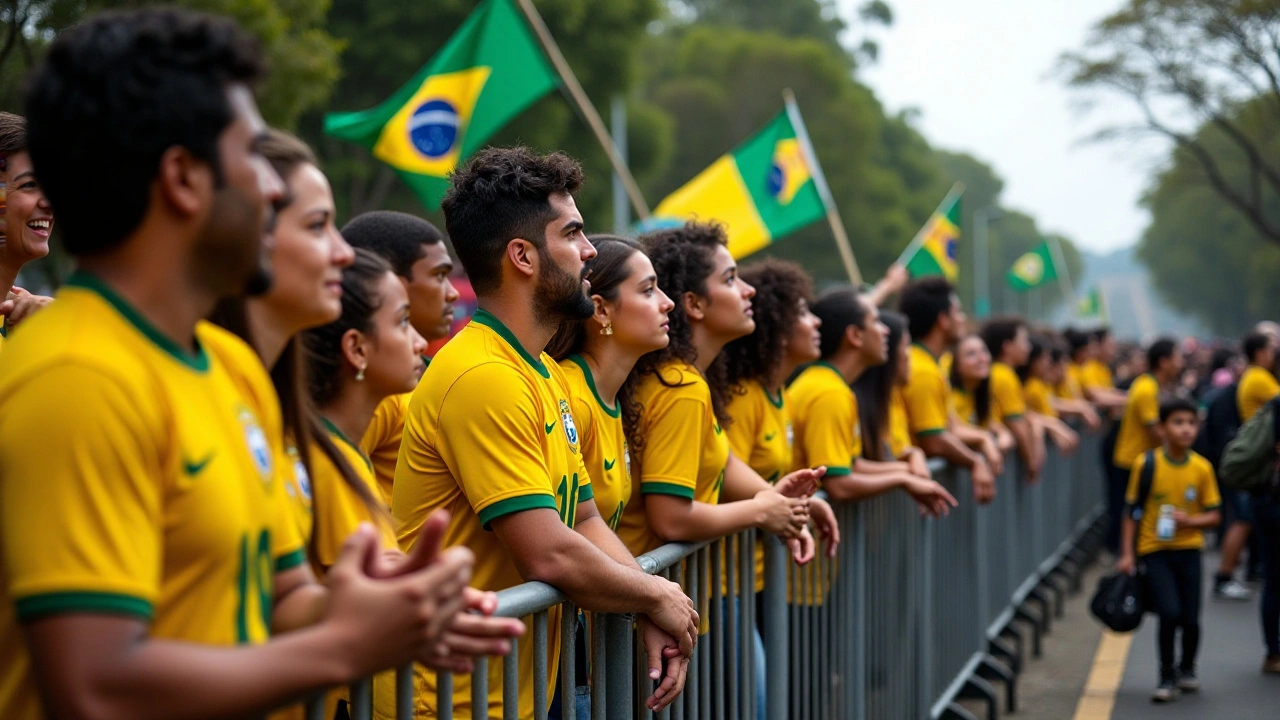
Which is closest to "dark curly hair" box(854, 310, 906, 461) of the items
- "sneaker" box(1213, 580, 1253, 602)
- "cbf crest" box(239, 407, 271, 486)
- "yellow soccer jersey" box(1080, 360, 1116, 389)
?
"cbf crest" box(239, 407, 271, 486)

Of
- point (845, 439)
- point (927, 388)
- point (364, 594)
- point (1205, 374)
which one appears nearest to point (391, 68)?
point (1205, 374)

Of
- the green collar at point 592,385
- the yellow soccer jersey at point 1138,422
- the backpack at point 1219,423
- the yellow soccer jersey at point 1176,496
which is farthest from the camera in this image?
the backpack at point 1219,423

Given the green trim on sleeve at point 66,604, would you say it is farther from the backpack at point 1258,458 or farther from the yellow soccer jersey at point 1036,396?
the yellow soccer jersey at point 1036,396

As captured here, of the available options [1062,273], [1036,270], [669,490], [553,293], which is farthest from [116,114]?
[1062,273]

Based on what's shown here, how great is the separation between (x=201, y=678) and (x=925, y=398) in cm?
653

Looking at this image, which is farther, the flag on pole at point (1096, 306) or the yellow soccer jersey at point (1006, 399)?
the flag on pole at point (1096, 306)

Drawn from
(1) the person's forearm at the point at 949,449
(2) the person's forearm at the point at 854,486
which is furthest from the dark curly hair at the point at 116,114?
(1) the person's forearm at the point at 949,449

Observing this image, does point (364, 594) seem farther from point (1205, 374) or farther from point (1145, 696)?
point (1205, 374)

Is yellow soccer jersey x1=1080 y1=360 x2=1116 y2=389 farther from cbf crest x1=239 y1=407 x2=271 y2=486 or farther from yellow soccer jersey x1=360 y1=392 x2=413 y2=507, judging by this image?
cbf crest x1=239 y1=407 x2=271 y2=486

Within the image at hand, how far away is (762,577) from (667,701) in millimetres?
1504

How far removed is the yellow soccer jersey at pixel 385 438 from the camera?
4.17m

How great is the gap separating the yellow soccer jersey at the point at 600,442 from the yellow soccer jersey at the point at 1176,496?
5349 millimetres

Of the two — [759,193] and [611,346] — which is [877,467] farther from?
[759,193]

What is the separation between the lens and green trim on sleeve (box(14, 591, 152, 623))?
170cm
